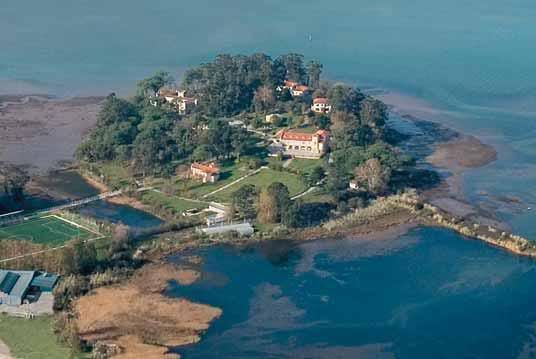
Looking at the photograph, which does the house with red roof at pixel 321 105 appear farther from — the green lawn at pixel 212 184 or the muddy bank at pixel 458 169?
the green lawn at pixel 212 184

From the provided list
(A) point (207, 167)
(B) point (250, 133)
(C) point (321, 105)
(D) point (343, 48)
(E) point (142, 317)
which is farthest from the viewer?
(D) point (343, 48)

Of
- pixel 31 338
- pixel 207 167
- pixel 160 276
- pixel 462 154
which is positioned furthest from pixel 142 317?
pixel 462 154

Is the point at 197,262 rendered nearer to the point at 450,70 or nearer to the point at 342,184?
the point at 342,184

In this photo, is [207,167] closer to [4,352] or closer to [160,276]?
[160,276]

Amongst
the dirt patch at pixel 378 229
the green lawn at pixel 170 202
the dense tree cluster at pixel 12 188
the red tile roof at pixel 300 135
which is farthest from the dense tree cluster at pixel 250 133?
the dense tree cluster at pixel 12 188

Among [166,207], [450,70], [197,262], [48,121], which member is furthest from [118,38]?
[197,262]

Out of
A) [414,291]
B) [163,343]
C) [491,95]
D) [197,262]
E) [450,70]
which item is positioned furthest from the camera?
[450,70]
